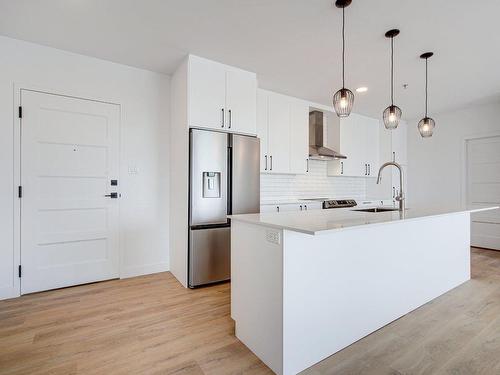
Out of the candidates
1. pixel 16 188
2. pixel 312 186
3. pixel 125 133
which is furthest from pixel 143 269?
pixel 312 186

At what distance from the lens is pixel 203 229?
121 inches

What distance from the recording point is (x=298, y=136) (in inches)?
175

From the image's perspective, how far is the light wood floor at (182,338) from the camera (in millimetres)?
1674

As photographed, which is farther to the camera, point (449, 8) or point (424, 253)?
point (424, 253)

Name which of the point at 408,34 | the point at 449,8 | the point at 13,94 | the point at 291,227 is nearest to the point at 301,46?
the point at 408,34

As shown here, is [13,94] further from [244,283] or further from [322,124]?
[322,124]

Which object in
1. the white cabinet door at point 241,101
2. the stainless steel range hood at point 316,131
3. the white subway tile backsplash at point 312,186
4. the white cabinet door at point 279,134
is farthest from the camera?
the stainless steel range hood at point 316,131

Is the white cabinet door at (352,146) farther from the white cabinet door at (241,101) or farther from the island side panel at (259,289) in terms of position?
the island side panel at (259,289)

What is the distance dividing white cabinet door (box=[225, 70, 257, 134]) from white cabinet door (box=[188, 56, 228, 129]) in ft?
0.23

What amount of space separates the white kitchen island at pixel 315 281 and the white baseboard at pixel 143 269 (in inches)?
72.1

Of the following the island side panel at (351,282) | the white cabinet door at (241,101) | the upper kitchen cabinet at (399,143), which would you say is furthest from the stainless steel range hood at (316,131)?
the island side panel at (351,282)

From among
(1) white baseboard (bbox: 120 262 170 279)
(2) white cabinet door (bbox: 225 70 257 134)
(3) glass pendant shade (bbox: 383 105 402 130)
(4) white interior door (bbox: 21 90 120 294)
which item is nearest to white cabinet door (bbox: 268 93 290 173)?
(2) white cabinet door (bbox: 225 70 257 134)

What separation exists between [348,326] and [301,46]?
2663mm

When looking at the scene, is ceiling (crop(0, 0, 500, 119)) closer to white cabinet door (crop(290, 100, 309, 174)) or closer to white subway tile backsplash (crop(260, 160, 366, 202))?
white cabinet door (crop(290, 100, 309, 174))
